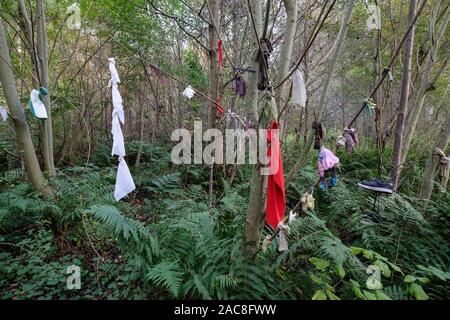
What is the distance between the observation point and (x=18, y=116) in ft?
9.07

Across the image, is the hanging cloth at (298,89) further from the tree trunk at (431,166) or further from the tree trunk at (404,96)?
the tree trunk at (431,166)

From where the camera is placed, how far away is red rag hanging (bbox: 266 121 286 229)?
64.5 inches

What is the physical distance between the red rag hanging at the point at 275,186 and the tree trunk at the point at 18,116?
8.56 ft

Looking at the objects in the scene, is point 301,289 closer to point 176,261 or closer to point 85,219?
point 176,261

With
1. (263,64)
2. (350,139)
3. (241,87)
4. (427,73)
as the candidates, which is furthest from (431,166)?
(263,64)

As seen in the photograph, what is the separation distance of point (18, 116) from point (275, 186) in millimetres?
2744

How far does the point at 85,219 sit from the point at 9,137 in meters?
2.94

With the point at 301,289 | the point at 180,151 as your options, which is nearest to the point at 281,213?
the point at 301,289

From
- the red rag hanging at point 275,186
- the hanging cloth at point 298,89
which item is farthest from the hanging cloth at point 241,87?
the red rag hanging at point 275,186

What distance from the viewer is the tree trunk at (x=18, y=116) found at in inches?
105
